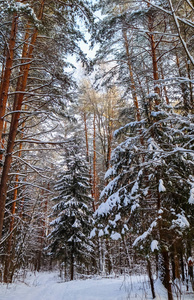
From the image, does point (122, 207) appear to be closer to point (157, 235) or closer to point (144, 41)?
point (157, 235)

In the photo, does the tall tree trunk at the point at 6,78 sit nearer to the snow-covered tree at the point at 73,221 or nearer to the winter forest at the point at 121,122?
the winter forest at the point at 121,122

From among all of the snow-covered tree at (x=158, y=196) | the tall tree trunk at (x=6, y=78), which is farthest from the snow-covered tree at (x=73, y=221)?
the snow-covered tree at (x=158, y=196)

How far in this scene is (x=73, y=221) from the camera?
410 inches

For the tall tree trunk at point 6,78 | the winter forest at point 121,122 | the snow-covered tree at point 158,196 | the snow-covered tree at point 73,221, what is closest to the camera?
the snow-covered tree at point 158,196

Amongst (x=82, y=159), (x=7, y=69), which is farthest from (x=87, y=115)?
(x=7, y=69)

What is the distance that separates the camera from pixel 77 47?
5.39m

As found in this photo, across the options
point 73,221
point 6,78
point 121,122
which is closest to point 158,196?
point 6,78

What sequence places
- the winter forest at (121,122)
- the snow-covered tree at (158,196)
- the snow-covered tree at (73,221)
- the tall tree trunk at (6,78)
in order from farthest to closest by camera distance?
the snow-covered tree at (73,221) → the tall tree trunk at (6,78) → the winter forest at (121,122) → the snow-covered tree at (158,196)

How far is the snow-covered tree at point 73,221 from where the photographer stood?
32.4 feet

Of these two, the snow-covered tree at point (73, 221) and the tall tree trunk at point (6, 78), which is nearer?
the tall tree trunk at point (6, 78)

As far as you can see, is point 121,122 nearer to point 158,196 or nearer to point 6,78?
point 6,78

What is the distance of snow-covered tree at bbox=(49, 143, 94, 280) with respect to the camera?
989 cm

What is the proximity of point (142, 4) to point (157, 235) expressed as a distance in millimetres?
6929

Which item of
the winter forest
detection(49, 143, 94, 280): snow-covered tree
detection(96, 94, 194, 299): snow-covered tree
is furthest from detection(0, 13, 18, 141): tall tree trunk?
detection(49, 143, 94, 280): snow-covered tree
